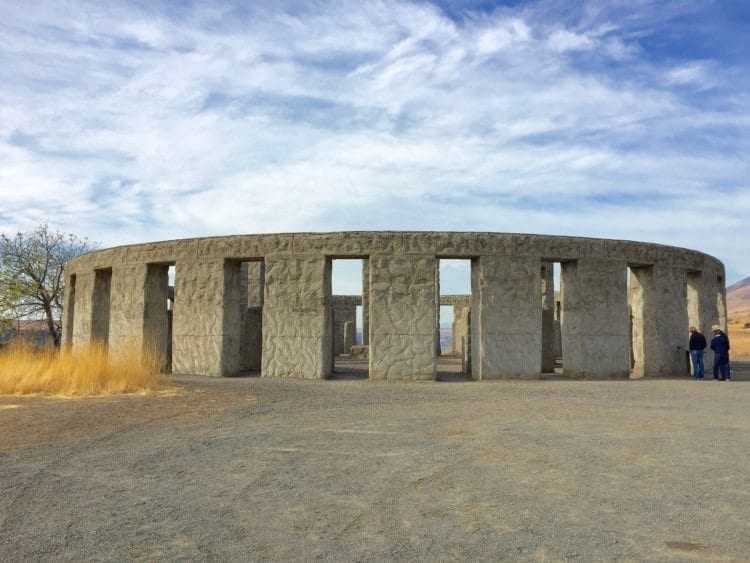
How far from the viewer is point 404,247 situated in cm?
1270

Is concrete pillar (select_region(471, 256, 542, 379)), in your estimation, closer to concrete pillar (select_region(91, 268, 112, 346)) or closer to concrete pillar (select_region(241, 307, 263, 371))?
concrete pillar (select_region(241, 307, 263, 371))

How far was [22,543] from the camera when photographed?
3453 mm

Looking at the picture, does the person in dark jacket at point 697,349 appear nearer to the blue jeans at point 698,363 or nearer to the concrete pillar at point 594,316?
the blue jeans at point 698,363

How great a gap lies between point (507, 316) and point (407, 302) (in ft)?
6.85

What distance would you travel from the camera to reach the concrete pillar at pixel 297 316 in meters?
12.9

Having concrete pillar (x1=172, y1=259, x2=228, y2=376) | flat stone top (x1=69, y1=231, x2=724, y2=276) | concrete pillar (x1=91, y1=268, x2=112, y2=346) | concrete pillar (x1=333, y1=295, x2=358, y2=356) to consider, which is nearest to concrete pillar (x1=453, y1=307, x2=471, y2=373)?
flat stone top (x1=69, y1=231, x2=724, y2=276)

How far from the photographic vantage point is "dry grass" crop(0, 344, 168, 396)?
9711 mm

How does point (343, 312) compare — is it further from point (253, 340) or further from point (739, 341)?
point (739, 341)

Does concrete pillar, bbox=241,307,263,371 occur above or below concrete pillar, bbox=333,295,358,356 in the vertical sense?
below

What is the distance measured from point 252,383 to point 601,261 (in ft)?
25.2

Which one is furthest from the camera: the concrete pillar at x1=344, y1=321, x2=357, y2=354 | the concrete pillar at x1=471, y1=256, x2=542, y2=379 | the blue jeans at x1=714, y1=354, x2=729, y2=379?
the concrete pillar at x1=344, y1=321, x2=357, y2=354

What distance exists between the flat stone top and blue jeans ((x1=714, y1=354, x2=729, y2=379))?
231cm

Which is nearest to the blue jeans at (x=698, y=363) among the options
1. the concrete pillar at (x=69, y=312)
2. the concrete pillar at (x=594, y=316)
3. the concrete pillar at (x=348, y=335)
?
the concrete pillar at (x=594, y=316)

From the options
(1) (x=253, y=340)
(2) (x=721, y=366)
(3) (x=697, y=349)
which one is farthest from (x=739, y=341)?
(1) (x=253, y=340)
